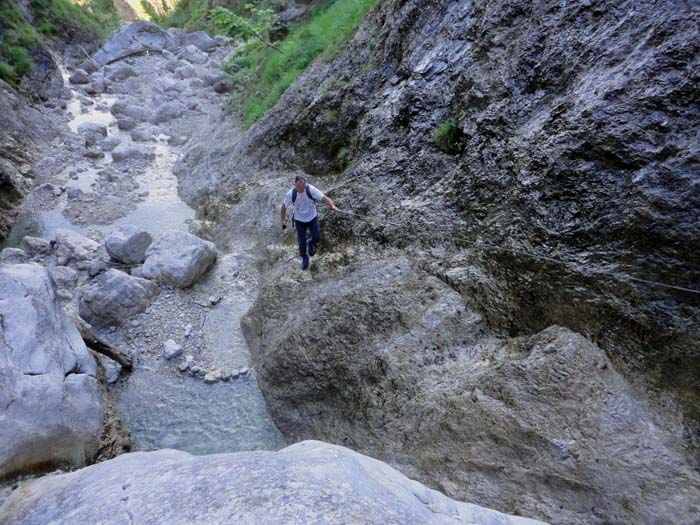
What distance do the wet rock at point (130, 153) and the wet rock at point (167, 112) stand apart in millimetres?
3427

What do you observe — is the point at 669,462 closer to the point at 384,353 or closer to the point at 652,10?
the point at 384,353

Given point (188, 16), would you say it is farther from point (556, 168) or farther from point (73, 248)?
point (556, 168)

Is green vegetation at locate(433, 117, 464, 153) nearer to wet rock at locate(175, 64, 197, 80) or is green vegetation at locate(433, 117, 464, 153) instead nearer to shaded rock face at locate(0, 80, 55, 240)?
shaded rock face at locate(0, 80, 55, 240)

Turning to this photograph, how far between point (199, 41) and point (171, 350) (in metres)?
27.9

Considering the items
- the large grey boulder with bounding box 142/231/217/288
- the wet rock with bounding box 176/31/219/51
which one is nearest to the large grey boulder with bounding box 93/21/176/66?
the wet rock with bounding box 176/31/219/51

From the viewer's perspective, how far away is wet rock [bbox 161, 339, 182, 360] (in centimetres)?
767

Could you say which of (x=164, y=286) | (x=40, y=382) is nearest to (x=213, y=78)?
(x=164, y=286)

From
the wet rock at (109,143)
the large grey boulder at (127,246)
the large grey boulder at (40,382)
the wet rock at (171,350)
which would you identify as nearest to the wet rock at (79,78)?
the wet rock at (109,143)

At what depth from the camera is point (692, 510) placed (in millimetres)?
3506

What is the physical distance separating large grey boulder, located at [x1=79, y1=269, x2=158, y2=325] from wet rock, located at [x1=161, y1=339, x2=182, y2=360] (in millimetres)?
1202

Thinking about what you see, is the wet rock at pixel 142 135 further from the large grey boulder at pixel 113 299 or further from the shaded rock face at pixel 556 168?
the shaded rock face at pixel 556 168

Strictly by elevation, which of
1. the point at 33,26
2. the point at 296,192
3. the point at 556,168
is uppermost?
the point at 33,26

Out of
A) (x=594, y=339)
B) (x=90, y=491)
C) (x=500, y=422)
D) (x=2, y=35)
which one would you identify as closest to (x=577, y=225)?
(x=594, y=339)

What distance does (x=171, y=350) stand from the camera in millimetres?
7688
